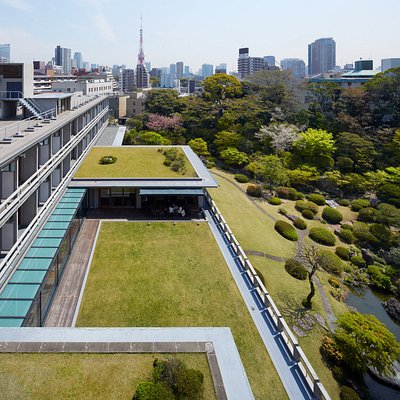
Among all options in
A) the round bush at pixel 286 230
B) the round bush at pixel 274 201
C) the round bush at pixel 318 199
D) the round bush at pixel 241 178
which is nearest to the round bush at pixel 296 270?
the round bush at pixel 286 230

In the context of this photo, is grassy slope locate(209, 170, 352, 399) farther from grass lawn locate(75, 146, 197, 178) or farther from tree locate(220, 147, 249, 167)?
grass lawn locate(75, 146, 197, 178)

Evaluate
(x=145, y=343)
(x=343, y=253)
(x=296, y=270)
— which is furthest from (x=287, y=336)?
(x=343, y=253)

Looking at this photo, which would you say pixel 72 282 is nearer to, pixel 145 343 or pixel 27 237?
pixel 27 237

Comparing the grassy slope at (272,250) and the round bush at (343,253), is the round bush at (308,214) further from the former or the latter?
the round bush at (343,253)

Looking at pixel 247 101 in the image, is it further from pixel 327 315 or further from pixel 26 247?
pixel 26 247

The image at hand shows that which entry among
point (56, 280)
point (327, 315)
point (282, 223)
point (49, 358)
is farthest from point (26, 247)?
point (282, 223)
